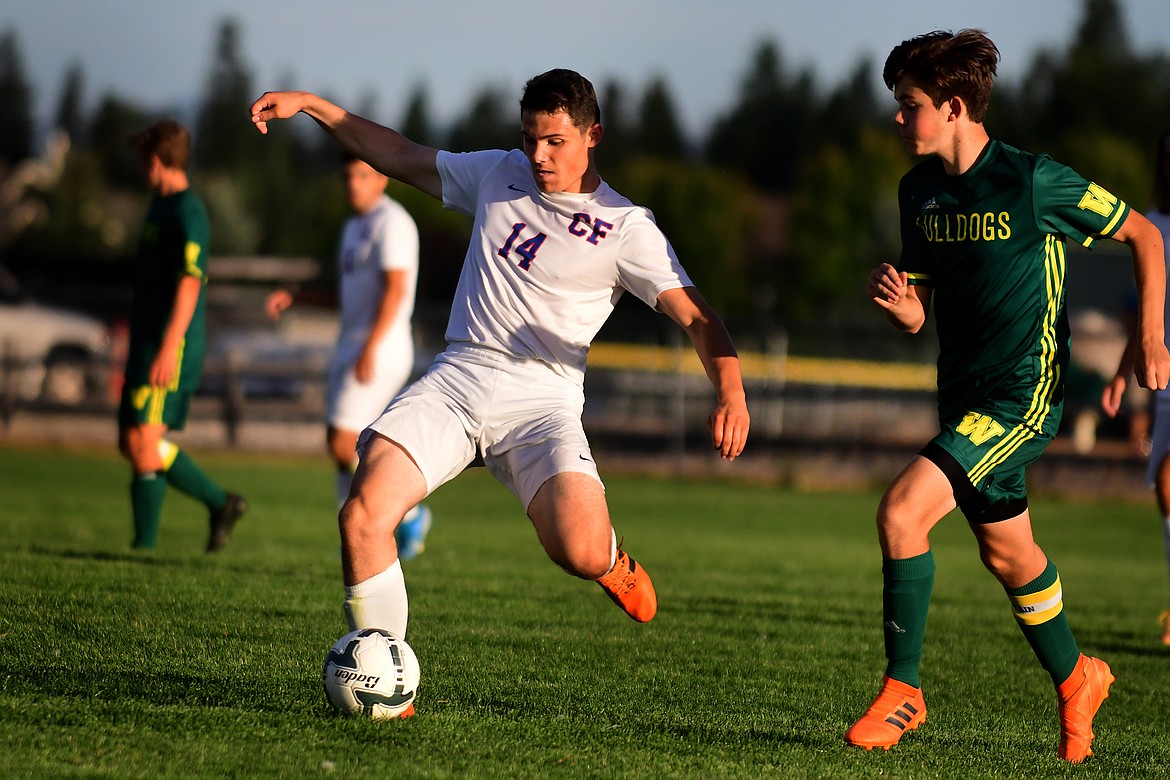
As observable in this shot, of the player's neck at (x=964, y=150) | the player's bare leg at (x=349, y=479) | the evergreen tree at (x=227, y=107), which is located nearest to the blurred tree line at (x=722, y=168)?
the evergreen tree at (x=227, y=107)

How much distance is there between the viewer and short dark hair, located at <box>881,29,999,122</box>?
4.65 meters

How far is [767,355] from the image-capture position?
30.0m

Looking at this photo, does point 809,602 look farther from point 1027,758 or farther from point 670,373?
point 670,373

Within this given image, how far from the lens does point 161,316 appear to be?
836 centimetres

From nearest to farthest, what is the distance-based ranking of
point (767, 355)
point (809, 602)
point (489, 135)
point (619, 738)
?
point (619, 738) → point (809, 602) → point (767, 355) → point (489, 135)

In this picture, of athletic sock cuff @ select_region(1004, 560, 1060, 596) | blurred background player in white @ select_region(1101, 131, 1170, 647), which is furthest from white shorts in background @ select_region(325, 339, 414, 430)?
athletic sock cuff @ select_region(1004, 560, 1060, 596)

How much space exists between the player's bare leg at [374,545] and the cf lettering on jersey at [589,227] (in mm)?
1105

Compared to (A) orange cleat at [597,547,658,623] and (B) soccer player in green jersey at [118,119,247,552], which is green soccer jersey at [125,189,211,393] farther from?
(A) orange cleat at [597,547,658,623]

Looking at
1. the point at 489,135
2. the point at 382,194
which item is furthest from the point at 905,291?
the point at 489,135

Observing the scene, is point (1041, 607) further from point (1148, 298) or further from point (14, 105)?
point (14, 105)

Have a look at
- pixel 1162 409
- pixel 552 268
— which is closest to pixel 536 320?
pixel 552 268

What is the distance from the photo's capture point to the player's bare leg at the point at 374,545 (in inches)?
181

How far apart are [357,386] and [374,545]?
4.34 m

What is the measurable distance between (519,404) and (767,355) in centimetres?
2530
